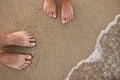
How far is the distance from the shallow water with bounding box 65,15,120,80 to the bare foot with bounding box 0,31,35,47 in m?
0.31

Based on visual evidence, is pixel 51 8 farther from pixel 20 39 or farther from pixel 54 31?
pixel 20 39

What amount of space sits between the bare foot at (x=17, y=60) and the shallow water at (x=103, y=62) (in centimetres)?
26

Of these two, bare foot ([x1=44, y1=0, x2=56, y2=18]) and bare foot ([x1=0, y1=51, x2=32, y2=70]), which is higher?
bare foot ([x1=44, y1=0, x2=56, y2=18])

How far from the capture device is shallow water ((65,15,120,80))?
125cm

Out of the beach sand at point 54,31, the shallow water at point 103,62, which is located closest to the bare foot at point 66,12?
the beach sand at point 54,31

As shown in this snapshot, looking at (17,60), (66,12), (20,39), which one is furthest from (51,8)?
(17,60)

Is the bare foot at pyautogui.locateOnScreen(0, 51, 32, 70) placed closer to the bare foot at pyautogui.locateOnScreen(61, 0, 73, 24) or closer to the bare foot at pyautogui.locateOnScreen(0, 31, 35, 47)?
the bare foot at pyautogui.locateOnScreen(0, 31, 35, 47)

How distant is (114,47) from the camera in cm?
131

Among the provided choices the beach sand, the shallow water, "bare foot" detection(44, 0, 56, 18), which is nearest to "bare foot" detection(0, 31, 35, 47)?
the beach sand

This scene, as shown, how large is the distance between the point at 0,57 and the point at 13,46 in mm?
136

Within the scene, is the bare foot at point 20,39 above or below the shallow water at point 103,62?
above

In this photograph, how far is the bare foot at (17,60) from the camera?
4.12 ft

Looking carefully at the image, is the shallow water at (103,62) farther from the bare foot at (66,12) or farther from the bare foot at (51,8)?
the bare foot at (51,8)

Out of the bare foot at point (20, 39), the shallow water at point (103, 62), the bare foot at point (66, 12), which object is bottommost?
the shallow water at point (103, 62)
